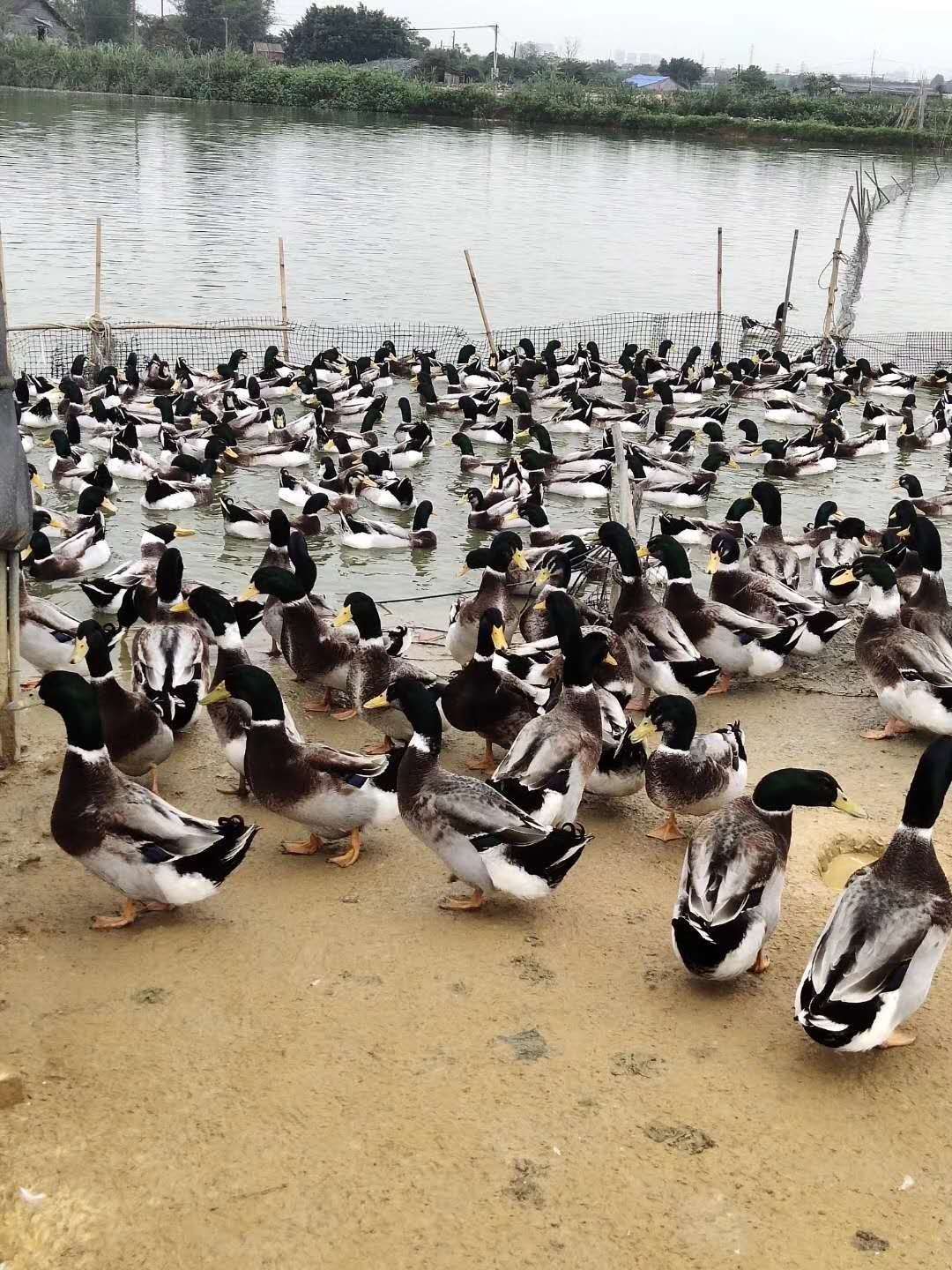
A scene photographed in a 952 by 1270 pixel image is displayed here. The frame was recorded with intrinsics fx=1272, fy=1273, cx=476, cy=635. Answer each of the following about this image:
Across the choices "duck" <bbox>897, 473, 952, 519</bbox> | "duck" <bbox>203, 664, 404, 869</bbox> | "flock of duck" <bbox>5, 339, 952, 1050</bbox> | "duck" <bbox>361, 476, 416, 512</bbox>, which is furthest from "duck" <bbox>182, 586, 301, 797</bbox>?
"duck" <bbox>897, 473, 952, 519</bbox>

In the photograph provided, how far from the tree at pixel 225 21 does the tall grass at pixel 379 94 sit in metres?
21.6

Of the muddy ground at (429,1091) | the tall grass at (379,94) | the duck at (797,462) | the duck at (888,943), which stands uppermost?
the tall grass at (379,94)

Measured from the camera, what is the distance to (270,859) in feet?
21.2

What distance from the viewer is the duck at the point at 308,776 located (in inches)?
247

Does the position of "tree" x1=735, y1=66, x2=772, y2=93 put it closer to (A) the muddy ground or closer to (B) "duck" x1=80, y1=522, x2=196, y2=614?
(B) "duck" x1=80, y1=522, x2=196, y2=614

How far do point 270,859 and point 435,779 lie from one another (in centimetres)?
106

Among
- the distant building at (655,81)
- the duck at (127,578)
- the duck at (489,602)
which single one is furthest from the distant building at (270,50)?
the duck at (489,602)

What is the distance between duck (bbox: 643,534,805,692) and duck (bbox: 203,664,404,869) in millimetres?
3355

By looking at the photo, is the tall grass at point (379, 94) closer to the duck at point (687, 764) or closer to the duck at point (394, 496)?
the duck at point (394, 496)

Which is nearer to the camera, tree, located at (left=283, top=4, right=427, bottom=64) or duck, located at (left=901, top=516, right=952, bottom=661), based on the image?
duck, located at (left=901, top=516, right=952, bottom=661)

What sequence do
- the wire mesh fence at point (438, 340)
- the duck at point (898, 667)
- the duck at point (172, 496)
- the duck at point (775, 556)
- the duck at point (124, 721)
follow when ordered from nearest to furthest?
the duck at point (124, 721) < the duck at point (898, 667) < the duck at point (775, 556) < the duck at point (172, 496) < the wire mesh fence at point (438, 340)

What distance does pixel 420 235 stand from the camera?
37.1 metres

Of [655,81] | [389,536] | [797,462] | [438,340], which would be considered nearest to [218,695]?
[389,536]

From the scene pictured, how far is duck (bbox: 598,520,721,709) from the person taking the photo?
8398 mm
